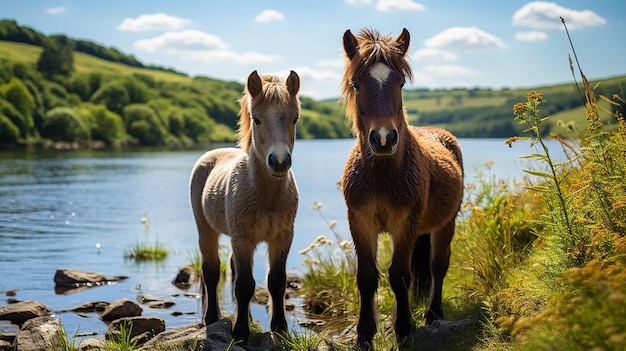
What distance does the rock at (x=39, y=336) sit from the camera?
21.1 ft

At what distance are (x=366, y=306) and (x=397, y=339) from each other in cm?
42

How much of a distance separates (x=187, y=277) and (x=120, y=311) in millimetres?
2995

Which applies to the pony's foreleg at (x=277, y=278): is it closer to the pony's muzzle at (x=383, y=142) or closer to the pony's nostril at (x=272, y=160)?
the pony's nostril at (x=272, y=160)

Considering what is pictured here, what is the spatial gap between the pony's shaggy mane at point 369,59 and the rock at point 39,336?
3.97m

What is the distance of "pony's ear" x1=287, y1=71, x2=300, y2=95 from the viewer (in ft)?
19.4

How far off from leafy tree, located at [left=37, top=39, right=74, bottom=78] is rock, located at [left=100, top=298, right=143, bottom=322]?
103211 mm

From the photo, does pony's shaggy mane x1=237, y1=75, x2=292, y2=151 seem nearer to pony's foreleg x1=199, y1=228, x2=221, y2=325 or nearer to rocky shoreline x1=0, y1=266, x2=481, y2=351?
pony's foreleg x1=199, y1=228, x2=221, y2=325

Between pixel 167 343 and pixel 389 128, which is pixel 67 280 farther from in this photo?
pixel 389 128

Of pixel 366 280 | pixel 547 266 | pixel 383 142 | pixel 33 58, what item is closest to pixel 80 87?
pixel 33 58

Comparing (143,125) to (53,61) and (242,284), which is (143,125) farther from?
(242,284)

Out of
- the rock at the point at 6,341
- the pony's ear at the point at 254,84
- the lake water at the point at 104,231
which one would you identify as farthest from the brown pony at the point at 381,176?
the rock at the point at 6,341

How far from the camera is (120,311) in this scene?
852 centimetres

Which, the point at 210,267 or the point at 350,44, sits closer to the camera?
the point at 350,44

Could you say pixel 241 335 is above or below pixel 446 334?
below
